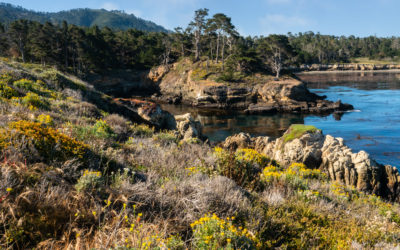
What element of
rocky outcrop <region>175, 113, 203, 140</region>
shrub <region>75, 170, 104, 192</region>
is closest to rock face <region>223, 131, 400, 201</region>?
rocky outcrop <region>175, 113, 203, 140</region>

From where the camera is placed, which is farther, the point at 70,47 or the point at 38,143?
the point at 70,47

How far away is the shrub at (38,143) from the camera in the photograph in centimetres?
358

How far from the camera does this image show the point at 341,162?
1160cm

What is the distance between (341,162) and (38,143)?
1238 centimetres

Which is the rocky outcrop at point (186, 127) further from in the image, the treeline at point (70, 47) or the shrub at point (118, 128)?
the treeline at point (70, 47)

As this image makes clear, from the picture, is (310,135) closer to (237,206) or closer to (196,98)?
(237,206)

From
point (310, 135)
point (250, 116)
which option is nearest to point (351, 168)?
point (310, 135)

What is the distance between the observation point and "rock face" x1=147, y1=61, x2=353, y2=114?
39.3 m

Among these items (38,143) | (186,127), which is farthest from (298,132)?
(38,143)

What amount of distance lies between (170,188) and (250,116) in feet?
112

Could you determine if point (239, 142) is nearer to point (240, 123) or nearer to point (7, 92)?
point (7, 92)

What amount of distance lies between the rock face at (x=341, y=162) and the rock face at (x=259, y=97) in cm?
2541

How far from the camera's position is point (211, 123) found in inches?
1300

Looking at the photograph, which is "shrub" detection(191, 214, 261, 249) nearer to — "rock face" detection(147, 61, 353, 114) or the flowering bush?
the flowering bush
